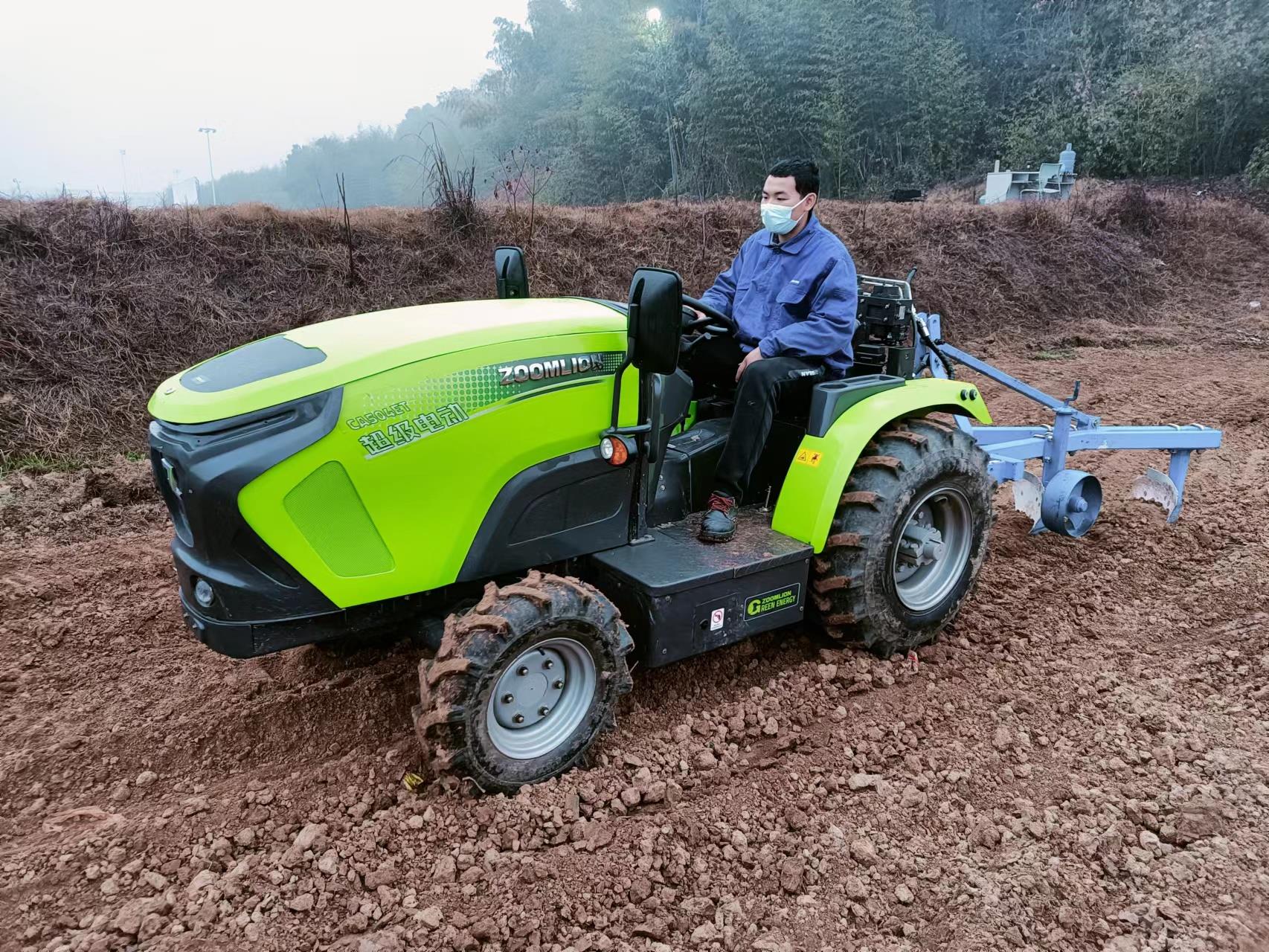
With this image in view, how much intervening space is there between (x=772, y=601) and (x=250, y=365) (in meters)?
1.91

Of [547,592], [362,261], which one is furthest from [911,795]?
[362,261]

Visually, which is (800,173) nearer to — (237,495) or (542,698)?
(542,698)

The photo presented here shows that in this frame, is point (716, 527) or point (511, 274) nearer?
point (716, 527)

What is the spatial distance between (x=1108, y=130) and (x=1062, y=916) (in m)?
30.5

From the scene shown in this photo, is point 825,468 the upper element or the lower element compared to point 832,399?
lower

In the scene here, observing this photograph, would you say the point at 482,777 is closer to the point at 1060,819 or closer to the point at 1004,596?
the point at 1060,819

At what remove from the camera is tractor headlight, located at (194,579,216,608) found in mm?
2510

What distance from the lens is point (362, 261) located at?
10.1 metres

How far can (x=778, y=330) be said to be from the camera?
364cm

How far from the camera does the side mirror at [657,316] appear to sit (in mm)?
2756

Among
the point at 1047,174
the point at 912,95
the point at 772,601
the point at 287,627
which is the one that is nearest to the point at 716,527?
the point at 772,601

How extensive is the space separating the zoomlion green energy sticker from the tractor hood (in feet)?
3.49

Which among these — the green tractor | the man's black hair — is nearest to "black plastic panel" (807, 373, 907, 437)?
the green tractor

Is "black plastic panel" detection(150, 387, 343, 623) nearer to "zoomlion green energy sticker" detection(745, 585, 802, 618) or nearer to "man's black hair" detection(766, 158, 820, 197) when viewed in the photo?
"zoomlion green energy sticker" detection(745, 585, 802, 618)
